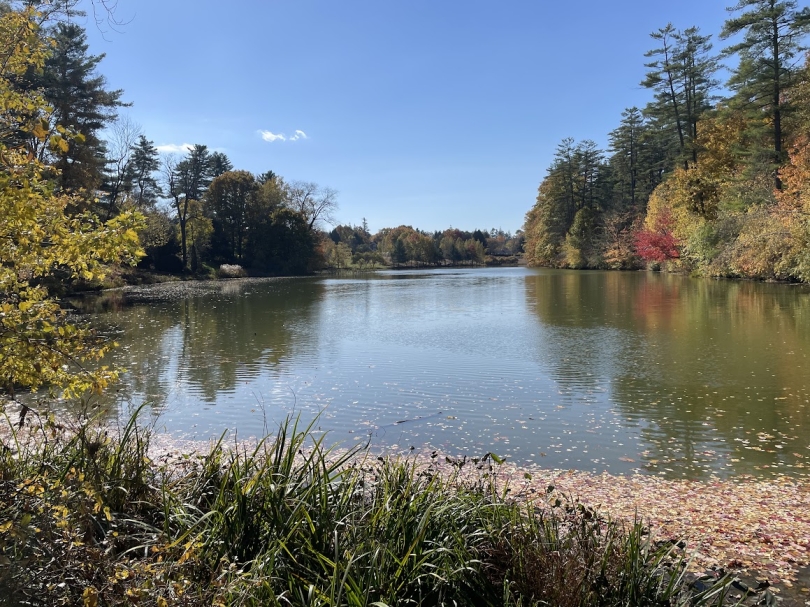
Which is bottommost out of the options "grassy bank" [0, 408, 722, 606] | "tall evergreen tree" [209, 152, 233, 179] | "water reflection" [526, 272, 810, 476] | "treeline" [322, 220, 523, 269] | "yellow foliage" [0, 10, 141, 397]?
"water reflection" [526, 272, 810, 476]

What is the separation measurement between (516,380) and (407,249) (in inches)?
3011

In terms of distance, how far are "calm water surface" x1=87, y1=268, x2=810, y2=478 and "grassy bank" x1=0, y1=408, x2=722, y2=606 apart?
2.99 metres

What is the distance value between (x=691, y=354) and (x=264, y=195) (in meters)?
49.9

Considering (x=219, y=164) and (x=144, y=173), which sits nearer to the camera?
(x=144, y=173)

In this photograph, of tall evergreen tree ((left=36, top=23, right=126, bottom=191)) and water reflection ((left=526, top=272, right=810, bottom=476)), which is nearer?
water reflection ((left=526, top=272, right=810, bottom=476))

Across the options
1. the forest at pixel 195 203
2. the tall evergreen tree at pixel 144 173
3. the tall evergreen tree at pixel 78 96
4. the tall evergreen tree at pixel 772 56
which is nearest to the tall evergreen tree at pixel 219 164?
the forest at pixel 195 203

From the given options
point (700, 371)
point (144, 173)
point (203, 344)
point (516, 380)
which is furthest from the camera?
point (144, 173)

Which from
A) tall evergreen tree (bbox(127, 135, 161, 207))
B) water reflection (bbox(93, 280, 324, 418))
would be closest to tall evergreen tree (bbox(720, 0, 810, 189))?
water reflection (bbox(93, 280, 324, 418))

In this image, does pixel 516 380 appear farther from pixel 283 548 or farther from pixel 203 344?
pixel 203 344

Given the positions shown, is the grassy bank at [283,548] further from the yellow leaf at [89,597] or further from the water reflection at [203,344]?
the water reflection at [203,344]

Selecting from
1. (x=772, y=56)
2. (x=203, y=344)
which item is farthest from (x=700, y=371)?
(x=772, y=56)

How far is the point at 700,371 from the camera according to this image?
1016 cm

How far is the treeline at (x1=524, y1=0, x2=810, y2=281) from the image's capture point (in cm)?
2556

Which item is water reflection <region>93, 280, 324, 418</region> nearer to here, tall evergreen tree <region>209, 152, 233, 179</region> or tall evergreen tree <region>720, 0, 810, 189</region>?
tall evergreen tree <region>720, 0, 810, 189</region>
